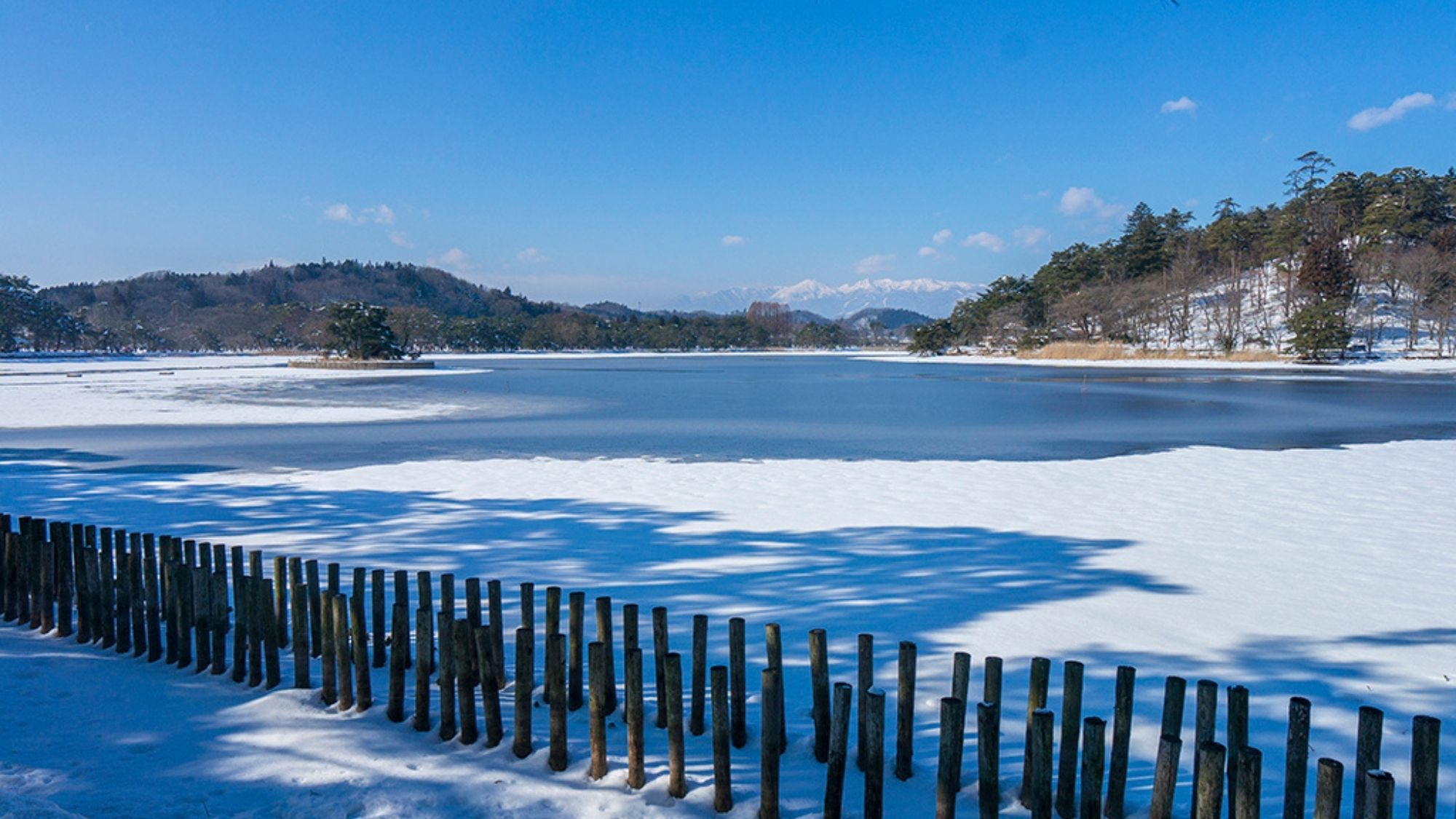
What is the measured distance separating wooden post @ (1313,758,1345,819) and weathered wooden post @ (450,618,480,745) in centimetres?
322

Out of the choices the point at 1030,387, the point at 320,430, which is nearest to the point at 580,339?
the point at 1030,387

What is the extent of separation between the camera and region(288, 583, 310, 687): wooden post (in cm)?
448

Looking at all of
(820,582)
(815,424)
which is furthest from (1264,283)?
(820,582)

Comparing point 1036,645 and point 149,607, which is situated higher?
point 149,607

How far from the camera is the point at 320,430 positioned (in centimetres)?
1961

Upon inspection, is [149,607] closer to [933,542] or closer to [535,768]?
[535,768]

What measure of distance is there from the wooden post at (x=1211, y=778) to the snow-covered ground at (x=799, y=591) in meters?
0.82

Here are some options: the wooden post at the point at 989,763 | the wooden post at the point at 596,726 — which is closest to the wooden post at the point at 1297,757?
the wooden post at the point at 989,763

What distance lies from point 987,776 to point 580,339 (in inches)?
5439

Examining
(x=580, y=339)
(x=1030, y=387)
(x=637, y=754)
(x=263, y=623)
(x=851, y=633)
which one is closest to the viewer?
(x=637, y=754)

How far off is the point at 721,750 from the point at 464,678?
4.23ft

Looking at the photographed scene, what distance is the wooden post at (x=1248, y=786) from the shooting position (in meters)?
2.61

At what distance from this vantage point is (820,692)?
12.4 feet

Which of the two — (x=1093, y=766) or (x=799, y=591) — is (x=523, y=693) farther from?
(x=799, y=591)
